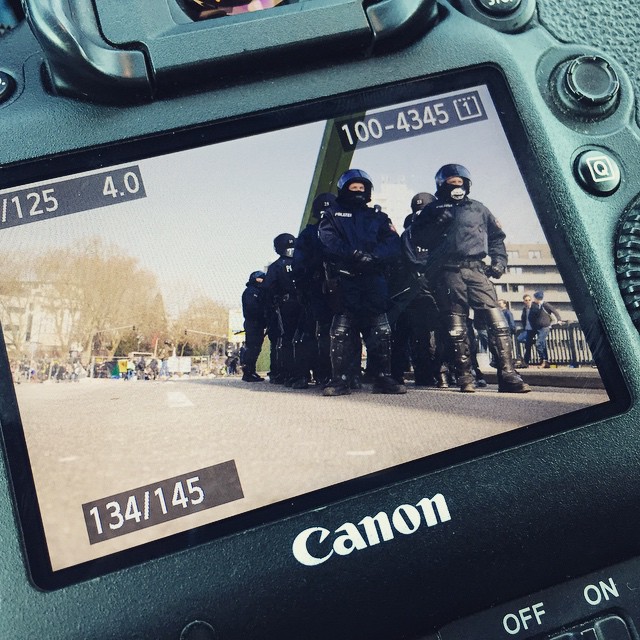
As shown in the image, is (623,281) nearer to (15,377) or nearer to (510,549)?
(510,549)

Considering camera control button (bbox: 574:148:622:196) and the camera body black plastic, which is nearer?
the camera body black plastic

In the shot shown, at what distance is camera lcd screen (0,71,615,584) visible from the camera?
446 mm

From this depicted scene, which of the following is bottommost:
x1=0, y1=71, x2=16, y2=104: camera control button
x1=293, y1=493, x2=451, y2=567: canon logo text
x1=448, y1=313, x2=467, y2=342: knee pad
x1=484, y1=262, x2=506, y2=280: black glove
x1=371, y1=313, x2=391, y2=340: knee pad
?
x1=293, y1=493, x2=451, y2=567: canon logo text

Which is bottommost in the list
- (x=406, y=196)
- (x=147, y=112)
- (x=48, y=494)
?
(x=48, y=494)

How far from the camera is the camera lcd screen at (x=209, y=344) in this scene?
1.46 feet

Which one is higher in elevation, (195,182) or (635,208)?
(195,182)

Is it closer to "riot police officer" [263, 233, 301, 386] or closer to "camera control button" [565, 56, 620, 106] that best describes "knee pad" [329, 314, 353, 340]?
"riot police officer" [263, 233, 301, 386]

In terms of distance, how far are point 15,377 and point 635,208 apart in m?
0.49

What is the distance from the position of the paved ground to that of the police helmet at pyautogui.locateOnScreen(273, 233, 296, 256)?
0.33 feet

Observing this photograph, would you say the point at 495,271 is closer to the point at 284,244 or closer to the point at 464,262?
the point at 464,262

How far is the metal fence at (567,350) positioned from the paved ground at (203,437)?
2.5 inches

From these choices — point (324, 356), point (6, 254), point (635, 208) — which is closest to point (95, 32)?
point (6, 254)

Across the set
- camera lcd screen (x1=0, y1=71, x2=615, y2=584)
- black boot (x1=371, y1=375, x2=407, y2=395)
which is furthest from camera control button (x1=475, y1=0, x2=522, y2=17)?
black boot (x1=371, y1=375, x2=407, y2=395)

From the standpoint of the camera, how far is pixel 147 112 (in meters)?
0.50
